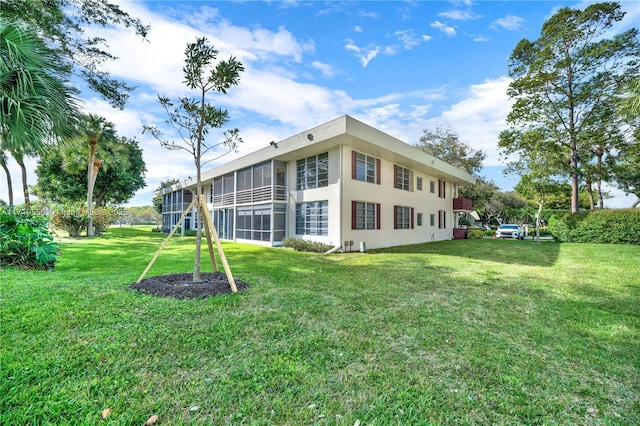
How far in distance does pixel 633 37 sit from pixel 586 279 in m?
17.5

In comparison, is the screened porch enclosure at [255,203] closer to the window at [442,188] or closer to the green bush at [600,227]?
the window at [442,188]

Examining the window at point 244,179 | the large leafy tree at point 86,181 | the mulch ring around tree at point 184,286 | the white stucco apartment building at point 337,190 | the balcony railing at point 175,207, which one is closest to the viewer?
the mulch ring around tree at point 184,286

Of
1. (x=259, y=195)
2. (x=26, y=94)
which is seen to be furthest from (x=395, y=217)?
(x=26, y=94)

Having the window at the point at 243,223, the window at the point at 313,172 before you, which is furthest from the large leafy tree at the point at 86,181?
the window at the point at 313,172

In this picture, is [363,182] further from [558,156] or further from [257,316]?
[558,156]

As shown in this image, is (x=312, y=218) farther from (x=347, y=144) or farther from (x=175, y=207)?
(x=175, y=207)

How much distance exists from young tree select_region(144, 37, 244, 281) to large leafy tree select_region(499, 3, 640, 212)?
66.9ft

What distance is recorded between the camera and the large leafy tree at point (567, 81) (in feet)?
50.3

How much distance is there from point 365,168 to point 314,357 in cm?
1143

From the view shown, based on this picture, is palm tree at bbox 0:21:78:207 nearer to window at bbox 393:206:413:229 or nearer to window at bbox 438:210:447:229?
window at bbox 393:206:413:229

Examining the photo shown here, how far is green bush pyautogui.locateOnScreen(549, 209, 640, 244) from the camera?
48.4 ft

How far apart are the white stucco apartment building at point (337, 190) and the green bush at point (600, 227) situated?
6730mm

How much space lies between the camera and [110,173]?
27859 millimetres

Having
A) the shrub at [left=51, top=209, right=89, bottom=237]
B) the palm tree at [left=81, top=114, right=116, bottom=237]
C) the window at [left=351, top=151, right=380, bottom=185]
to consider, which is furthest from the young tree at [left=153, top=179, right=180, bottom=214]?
the window at [left=351, top=151, right=380, bottom=185]
